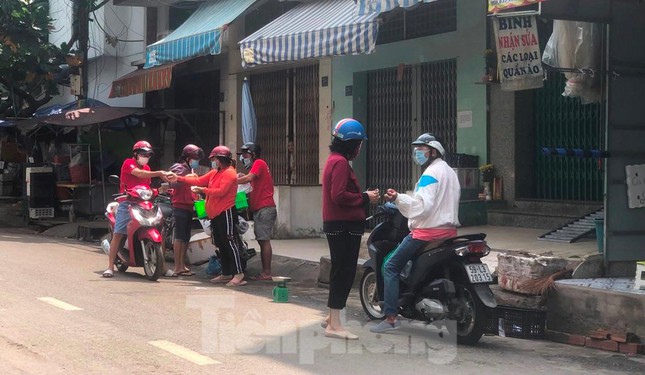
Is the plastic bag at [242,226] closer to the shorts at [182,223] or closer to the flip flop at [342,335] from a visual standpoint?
the shorts at [182,223]

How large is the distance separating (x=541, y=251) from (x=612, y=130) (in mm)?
1597

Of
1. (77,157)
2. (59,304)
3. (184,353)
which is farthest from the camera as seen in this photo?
(77,157)

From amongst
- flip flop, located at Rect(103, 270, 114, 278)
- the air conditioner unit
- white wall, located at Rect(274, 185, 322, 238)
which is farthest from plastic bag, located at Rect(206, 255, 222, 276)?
the air conditioner unit

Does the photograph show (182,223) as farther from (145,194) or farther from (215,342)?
(215,342)

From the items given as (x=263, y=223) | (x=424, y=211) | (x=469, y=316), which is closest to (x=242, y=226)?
(x=263, y=223)

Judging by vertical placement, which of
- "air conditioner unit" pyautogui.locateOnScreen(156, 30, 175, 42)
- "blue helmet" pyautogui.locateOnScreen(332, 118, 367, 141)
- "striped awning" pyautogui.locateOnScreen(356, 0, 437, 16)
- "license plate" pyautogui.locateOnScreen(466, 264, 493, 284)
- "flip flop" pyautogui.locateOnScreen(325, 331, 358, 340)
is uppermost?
"air conditioner unit" pyautogui.locateOnScreen(156, 30, 175, 42)

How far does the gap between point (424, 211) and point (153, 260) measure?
478cm

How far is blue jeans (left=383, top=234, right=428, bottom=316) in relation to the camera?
7605 millimetres

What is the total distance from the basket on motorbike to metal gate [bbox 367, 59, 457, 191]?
6.11 metres

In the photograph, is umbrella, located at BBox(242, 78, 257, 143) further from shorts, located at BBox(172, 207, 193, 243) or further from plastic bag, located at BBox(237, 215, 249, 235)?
plastic bag, located at BBox(237, 215, 249, 235)

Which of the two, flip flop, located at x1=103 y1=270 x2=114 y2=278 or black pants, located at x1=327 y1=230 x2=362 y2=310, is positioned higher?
black pants, located at x1=327 y1=230 x2=362 y2=310

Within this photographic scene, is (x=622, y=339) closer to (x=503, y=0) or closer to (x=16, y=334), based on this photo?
(x=503, y=0)

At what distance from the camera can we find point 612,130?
29.2ft

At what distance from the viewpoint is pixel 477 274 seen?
7.30 m
